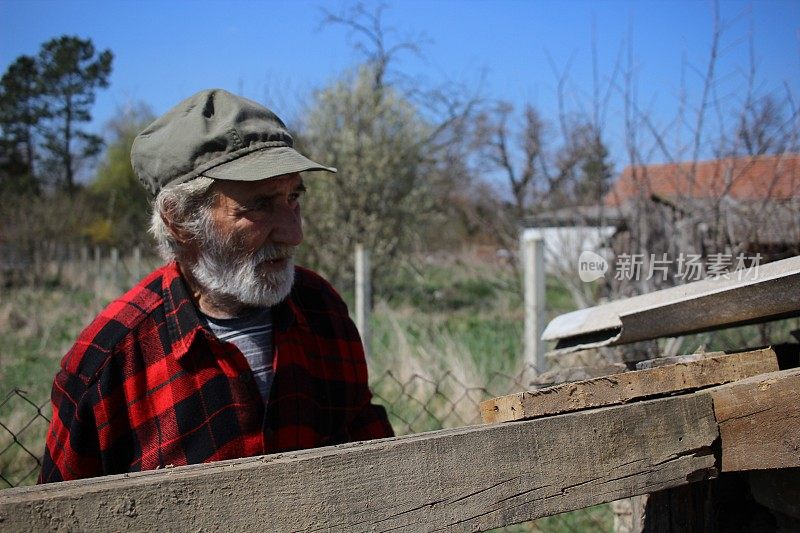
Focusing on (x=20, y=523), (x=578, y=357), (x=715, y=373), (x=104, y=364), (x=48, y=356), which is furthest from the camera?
(x=48, y=356)

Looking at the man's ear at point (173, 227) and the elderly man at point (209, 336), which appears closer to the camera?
the elderly man at point (209, 336)

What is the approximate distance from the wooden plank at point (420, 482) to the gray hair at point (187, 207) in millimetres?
1001

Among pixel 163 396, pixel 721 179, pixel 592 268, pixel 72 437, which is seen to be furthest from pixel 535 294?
pixel 72 437

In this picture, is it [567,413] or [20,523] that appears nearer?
[20,523]

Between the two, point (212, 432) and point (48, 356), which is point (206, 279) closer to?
point (212, 432)

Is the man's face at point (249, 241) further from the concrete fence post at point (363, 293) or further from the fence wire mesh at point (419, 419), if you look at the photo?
the concrete fence post at point (363, 293)

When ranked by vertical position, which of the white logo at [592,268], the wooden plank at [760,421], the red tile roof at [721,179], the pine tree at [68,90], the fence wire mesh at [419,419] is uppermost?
the pine tree at [68,90]

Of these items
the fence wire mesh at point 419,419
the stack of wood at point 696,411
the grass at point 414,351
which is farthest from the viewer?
the grass at point 414,351

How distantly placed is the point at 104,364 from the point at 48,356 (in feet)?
18.1

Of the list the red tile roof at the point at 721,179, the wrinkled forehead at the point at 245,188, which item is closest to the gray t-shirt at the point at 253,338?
the wrinkled forehead at the point at 245,188

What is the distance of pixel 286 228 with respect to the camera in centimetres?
180

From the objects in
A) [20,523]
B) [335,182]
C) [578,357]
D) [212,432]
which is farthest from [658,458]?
[335,182]

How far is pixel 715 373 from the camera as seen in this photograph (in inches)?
49.3

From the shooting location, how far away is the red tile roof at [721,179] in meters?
4.14
